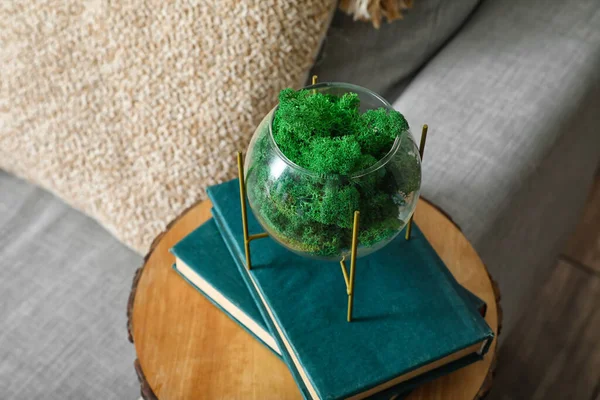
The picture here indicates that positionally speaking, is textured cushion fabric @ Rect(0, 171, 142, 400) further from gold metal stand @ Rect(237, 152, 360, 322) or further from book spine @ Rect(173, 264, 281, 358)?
gold metal stand @ Rect(237, 152, 360, 322)

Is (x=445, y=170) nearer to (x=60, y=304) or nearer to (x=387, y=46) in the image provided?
(x=387, y=46)

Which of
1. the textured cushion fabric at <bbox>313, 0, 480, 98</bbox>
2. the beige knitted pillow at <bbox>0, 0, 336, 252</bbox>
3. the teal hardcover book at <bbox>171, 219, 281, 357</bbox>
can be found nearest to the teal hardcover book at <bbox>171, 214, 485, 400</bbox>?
the teal hardcover book at <bbox>171, 219, 281, 357</bbox>

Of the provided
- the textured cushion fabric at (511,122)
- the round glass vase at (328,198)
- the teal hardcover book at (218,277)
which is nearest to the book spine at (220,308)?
the teal hardcover book at (218,277)

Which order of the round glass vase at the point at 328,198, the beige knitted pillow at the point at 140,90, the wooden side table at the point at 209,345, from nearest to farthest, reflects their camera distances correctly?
1. the round glass vase at the point at 328,198
2. the wooden side table at the point at 209,345
3. the beige knitted pillow at the point at 140,90

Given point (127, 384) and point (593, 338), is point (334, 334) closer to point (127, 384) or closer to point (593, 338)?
point (127, 384)

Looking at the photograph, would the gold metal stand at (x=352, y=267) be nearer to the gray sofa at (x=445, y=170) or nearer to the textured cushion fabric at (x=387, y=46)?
the gray sofa at (x=445, y=170)

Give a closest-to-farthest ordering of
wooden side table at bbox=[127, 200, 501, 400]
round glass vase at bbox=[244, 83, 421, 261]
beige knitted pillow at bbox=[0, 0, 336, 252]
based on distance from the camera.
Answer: round glass vase at bbox=[244, 83, 421, 261], wooden side table at bbox=[127, 200, 501, 400], beige knitted pillow at bbox=[0, 0, 336, 252]
